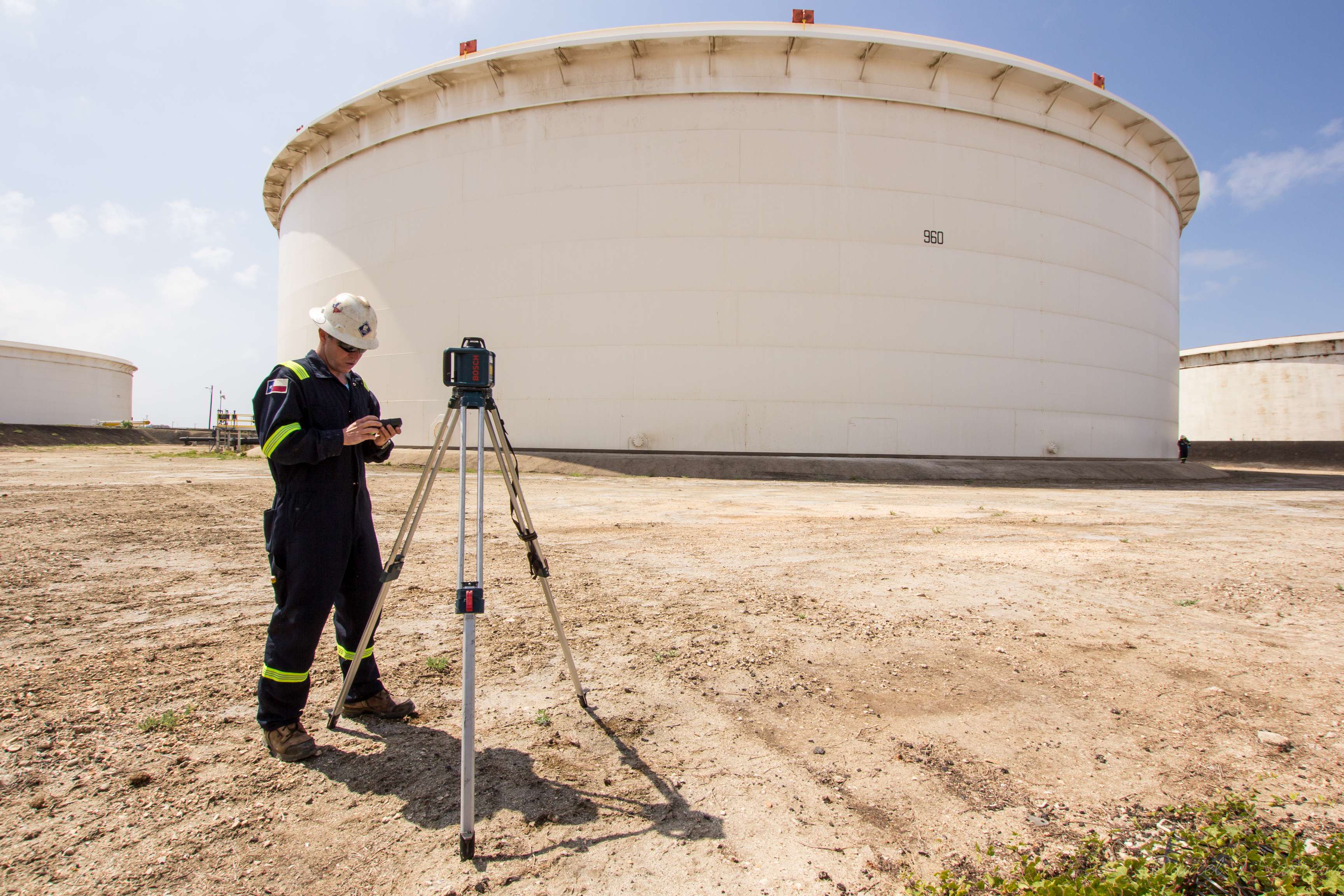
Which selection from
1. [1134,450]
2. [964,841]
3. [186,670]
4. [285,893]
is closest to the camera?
[285,893]

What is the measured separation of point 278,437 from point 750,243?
15.0 metres

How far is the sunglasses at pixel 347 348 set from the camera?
3072 mm

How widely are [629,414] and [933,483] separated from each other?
7.44m

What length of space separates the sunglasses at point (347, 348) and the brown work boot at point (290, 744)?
1646 millimetres

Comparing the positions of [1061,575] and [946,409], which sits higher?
[946,409]

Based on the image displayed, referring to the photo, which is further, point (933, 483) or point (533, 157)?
point (533, 157)

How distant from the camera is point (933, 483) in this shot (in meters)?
15.5

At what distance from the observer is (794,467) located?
15883mm

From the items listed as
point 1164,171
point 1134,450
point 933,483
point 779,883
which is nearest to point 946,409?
point 933,483

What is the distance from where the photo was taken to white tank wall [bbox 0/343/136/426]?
1665 inches

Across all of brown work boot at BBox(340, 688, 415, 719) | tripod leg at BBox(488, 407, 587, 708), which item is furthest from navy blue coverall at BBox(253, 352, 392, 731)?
tripod leg at BBox(488, 407, 587, 708)

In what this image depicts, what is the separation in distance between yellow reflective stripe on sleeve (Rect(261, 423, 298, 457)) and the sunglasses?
0.47 m

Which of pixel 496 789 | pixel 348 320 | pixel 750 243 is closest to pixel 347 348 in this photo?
pixel 348 320

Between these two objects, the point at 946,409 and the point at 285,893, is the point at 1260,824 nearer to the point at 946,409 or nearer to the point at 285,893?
the point at 285,893
